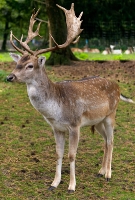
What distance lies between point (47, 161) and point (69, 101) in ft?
4.00

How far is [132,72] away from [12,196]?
8.70 metres

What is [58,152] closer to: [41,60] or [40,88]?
[40,88]

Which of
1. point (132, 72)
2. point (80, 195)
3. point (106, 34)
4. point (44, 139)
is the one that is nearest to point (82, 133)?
point (44, 139)

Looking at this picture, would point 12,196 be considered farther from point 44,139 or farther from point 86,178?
point 44,139

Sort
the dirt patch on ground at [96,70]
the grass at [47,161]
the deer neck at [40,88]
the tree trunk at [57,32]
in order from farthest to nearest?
1. the tree trunk at [57,32]
2. the dirt patch on ground at [96,70]
3. the grass at [47,161]
4. the deer neck at [40,88]

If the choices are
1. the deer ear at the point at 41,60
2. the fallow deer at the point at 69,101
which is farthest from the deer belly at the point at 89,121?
the deer ear at the point at 41,60

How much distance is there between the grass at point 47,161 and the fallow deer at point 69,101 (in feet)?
0.65

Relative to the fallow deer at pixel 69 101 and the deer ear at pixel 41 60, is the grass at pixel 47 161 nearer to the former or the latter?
the fallow deer at pixel 69 101

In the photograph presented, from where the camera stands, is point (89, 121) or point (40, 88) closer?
point (40, 88)

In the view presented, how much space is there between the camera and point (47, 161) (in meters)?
5.96

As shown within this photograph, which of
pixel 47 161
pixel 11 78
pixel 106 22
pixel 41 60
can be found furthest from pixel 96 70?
pixel 106 22

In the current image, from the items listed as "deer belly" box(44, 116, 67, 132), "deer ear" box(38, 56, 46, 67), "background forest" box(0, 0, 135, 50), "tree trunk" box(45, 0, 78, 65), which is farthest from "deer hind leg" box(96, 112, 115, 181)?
"background forest" box(0, 0, 135, 50)

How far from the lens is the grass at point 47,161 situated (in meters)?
4.94

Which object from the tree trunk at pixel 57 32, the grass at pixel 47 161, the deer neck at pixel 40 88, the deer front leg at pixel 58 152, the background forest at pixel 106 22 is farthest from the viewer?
the background forest at pixel 106 22
